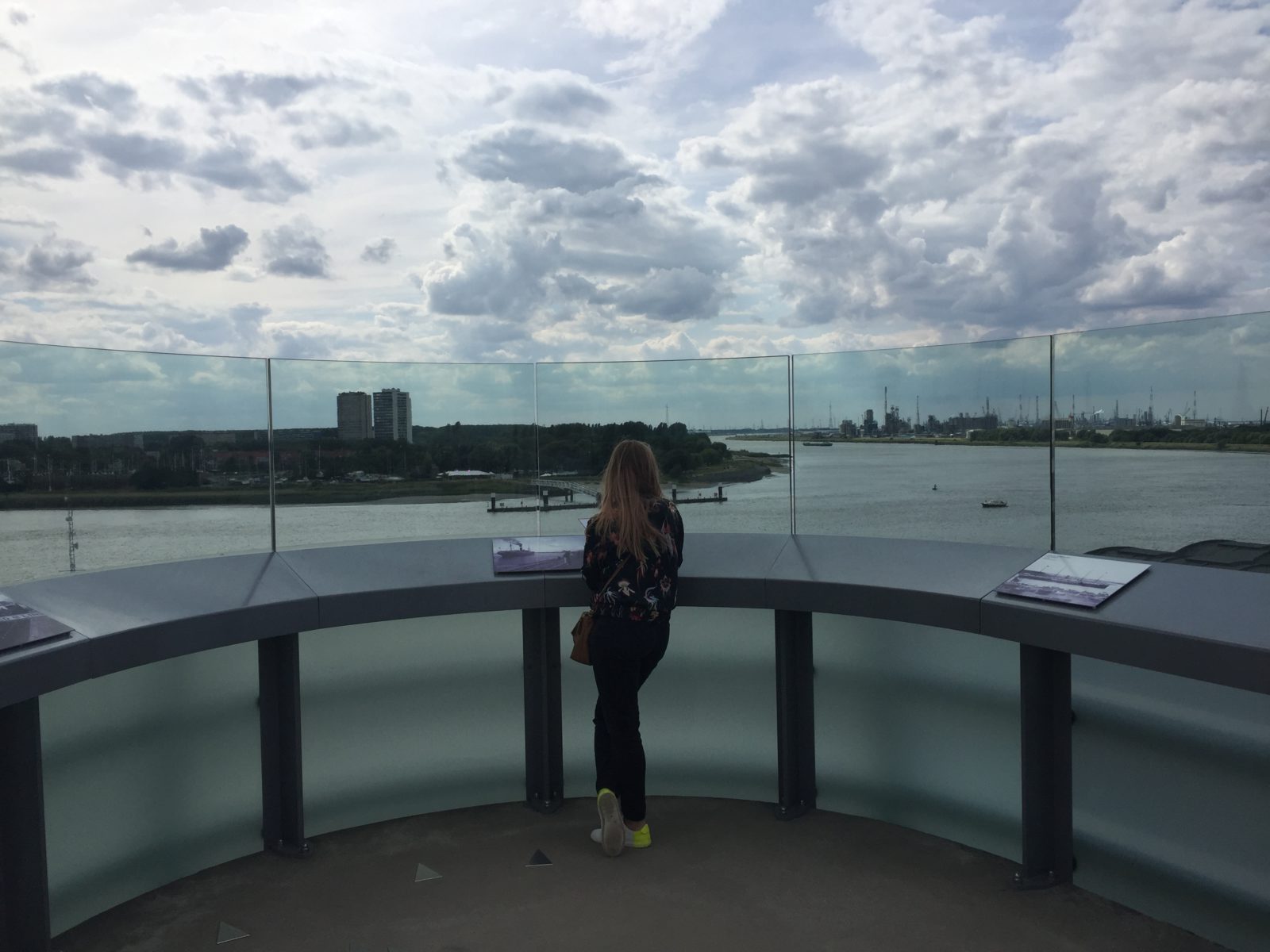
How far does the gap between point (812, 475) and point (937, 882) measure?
203cm

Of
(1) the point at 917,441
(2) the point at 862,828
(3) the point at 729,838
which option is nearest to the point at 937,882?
(2) the point at 862,828

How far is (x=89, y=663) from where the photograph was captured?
2.78 meters

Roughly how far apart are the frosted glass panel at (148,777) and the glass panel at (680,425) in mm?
1736

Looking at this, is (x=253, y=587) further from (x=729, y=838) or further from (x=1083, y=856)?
(x=1083, y=856)

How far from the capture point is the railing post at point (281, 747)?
375cm

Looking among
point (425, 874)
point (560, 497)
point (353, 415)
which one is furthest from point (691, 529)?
point (425, 874)

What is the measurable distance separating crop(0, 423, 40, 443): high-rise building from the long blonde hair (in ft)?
7.45

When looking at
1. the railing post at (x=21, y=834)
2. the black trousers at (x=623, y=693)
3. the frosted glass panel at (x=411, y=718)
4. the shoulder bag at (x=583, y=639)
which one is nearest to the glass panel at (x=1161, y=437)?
the black trousers at (x=623, y=693)

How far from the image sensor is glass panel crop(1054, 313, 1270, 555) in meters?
3.89

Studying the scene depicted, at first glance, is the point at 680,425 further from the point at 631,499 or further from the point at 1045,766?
the point at 1045,766

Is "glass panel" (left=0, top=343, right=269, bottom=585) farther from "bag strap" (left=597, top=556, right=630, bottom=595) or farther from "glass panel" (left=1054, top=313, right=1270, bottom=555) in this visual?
"glass panel" (left=1054, top=313, right=1270, bottom=555)

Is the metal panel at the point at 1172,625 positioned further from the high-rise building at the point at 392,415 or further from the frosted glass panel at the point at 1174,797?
the high-rise building at the point at 392,415

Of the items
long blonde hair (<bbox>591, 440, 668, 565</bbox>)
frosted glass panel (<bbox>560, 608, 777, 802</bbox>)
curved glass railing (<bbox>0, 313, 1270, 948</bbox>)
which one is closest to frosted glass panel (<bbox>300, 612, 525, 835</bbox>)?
curved glass railing (<bbox>0, 313, 1270, 948</bbox>)

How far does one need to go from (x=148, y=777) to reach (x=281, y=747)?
0.50 meters
